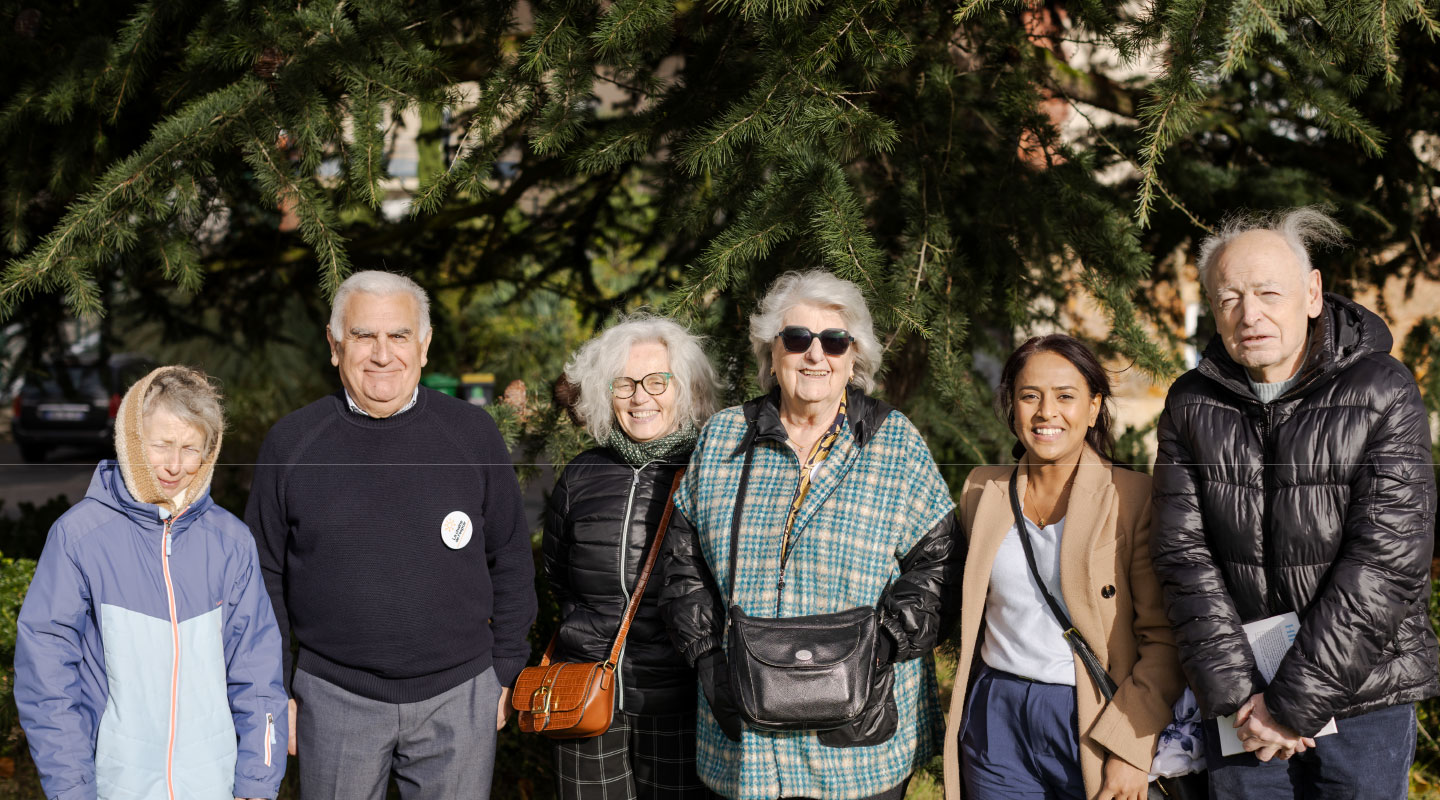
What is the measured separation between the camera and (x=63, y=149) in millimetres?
3707

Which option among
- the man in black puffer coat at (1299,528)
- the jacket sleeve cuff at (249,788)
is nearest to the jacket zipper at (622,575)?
the jacket sleeve cuff at (249,788)

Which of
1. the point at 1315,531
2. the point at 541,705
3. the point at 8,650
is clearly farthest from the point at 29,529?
the point at 1315,531

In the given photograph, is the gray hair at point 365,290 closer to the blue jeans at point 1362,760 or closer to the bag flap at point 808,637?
the bag flap at point 808,637

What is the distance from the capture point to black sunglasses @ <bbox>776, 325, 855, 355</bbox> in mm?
2572

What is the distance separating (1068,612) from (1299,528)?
1.71ft

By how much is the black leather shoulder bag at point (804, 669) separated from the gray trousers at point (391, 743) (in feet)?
2.52

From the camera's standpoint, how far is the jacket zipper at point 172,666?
92.3 inches

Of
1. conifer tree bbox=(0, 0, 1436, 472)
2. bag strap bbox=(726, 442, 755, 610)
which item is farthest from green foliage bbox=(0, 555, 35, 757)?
bag strap bbox=(726, 442, 755, 610)

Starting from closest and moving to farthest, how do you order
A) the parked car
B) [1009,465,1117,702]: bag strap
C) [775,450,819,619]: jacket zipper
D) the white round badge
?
1. [1009,465,1117,702]: bag strap
2. [775,450,819,619]: jacket zipper
3. the white round badge
4. the parked car

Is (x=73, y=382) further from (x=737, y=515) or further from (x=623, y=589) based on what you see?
(x=737, y=515)

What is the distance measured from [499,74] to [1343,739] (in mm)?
2640

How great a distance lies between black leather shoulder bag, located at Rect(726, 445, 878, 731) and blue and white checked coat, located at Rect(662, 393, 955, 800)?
0.08 m

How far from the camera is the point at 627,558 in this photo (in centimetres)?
279

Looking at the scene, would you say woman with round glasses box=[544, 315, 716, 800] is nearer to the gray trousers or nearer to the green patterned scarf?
the green patterned scarf
